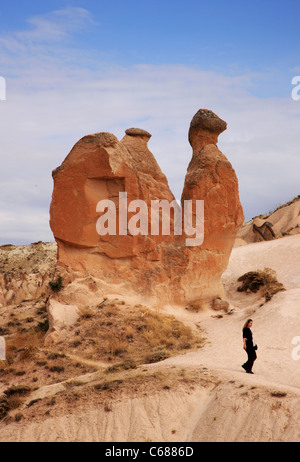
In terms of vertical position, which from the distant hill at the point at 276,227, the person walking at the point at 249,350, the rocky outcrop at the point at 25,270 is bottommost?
the person walking at the point at 249,350

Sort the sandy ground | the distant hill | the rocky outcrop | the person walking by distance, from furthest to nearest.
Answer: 1. the distant hill
2. the rocky outcrop
3. the person walking
4. the sandy ground

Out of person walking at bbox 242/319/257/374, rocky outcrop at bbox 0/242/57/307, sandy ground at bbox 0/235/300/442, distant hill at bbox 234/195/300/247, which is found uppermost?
distant hill at bbox 234/195/300/247

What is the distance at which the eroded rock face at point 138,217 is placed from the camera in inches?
646

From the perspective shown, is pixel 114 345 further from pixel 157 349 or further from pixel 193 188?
pixel 193 188

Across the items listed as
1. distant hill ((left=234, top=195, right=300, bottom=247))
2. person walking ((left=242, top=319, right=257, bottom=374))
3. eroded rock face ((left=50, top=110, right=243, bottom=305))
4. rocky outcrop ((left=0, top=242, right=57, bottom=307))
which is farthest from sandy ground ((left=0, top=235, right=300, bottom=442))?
distant hill ((left=234, top=195, right=300, bottom=247))

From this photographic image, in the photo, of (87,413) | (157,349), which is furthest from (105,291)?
(87,413)

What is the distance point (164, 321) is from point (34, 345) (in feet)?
13.4

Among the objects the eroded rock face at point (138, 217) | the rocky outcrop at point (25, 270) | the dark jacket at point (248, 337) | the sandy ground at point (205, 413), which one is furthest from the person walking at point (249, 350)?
the rocky outcrop at point (25, 270)

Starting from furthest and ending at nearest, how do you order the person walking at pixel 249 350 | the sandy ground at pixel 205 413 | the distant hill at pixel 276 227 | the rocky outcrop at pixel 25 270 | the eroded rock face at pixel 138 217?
the distant hill at pixel 276 227 → the rocky outcrop at pixel 25 270 → the eroded rock face at pixel 138 217 → the person walking at pixel 249 350 → the sandy ground at pixel 205 413

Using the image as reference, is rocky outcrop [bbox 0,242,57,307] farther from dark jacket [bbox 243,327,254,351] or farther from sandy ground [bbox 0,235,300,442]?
dark jacket [bbox 243,327,254,351]

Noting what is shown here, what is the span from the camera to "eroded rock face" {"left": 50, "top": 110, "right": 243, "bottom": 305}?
646 inches

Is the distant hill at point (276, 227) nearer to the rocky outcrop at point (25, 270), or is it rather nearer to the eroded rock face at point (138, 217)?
the rocky outcrop at point (25, 270)

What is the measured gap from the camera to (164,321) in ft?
50.4

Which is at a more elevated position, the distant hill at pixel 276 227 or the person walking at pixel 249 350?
the distant hill at pixel 276 227
